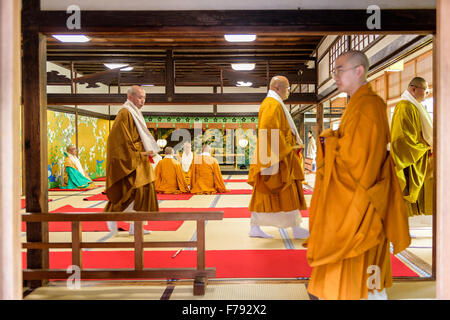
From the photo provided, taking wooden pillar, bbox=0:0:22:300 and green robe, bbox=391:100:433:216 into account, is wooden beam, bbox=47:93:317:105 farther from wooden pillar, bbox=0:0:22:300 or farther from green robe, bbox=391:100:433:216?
wooden pillar, bbox=0:0:22:300

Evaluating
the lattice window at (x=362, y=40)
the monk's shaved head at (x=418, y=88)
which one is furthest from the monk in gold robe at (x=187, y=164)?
the monk's shaved head at (x=418, y=88)

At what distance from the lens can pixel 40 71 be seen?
2621 millimetres

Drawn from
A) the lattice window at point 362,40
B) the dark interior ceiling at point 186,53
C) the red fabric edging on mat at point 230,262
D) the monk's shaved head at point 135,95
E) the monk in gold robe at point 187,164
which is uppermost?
A: the dark interior ceiling at point 186,53

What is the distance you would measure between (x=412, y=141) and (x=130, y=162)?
3.03 meters

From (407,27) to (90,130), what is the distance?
37.2 ft

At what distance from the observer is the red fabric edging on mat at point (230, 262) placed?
9.09 feet

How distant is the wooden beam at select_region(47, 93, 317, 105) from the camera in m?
7.39

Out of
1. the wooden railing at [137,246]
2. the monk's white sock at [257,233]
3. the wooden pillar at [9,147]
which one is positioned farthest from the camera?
the monk's white sock at [257,233]

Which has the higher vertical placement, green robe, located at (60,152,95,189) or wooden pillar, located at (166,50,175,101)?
wooden pillar, located at (166,50,175,101)

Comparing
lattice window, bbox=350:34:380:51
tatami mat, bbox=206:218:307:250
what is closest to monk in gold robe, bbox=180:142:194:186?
tatami mat, bbox=206:218:307:250

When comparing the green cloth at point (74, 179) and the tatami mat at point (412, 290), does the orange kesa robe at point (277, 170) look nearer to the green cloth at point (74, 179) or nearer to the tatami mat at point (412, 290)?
the tatami mat at point (412, 290)

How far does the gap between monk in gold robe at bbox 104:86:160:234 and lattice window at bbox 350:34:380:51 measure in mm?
2969

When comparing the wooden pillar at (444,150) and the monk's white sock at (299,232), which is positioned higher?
the wooden pillar at (444,150)

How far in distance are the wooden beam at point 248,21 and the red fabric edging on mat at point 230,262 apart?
6.20 ft
